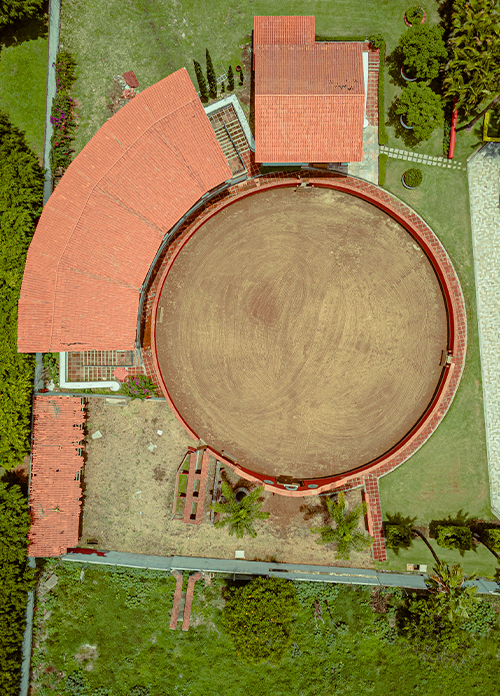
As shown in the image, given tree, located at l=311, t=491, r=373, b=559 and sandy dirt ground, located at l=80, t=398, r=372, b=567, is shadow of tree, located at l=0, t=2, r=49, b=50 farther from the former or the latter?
tree, located at l=311, t=491, r=373, b=559

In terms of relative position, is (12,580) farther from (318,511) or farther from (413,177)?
(413,177)

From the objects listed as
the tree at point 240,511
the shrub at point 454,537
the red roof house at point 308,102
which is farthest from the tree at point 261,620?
the red roof house at point 308,102

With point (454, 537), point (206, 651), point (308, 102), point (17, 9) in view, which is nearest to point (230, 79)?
point (308, 102)

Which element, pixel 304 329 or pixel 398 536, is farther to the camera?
pixel 304 329

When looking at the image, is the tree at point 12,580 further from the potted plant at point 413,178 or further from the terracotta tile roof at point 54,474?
the potted plant at point 413,178

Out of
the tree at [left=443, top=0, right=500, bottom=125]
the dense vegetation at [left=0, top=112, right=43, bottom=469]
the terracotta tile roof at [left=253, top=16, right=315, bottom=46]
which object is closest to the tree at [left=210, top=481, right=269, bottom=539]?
the dense vegetation at [left=0, top=112, right=43, bottom=469]

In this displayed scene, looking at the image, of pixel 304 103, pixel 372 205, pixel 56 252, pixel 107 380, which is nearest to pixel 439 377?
pixel 372 205
